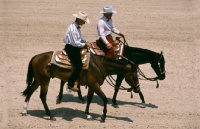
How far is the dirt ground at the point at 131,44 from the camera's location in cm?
1419

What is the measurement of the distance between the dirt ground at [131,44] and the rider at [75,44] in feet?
4.08

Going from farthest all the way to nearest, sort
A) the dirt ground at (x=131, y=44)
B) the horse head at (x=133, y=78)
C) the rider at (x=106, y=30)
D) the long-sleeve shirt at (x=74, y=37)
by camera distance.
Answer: the rider at (x=106, y=30) → the dirt ground at (x=131, y=44) → the horse head at (x=133, y=78) → the long-sleeve shirt at (x=74, y=37)

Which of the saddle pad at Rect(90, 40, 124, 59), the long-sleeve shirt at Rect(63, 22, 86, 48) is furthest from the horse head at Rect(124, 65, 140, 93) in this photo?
the long-sleeve shirt at Rect(63, 22, 86, 48)

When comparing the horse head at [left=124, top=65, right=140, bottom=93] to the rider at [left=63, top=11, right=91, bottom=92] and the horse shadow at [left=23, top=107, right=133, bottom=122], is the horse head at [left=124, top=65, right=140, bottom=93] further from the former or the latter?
the rider at [left=63, top=11, right=91, bottom=92]

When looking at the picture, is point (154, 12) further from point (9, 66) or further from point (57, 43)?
point (9, 66)

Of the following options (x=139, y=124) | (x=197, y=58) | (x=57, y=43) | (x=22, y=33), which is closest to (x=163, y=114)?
(x=139, y=124)

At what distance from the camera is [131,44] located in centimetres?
1986

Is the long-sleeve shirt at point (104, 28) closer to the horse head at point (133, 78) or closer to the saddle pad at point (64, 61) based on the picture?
the saddle pad at point (64, 61)

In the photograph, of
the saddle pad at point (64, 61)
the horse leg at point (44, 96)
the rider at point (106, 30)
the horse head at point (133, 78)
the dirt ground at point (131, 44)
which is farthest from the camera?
the rider at point (106, 30)

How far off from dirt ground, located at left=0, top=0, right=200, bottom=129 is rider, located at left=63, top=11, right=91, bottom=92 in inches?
49.0

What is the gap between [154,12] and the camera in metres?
22.8

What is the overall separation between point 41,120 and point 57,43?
6172 mm

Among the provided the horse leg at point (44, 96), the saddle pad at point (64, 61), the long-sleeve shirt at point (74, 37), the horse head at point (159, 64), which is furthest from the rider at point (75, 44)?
the horse head at point (159, 64)

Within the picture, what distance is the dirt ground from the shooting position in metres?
14.2
